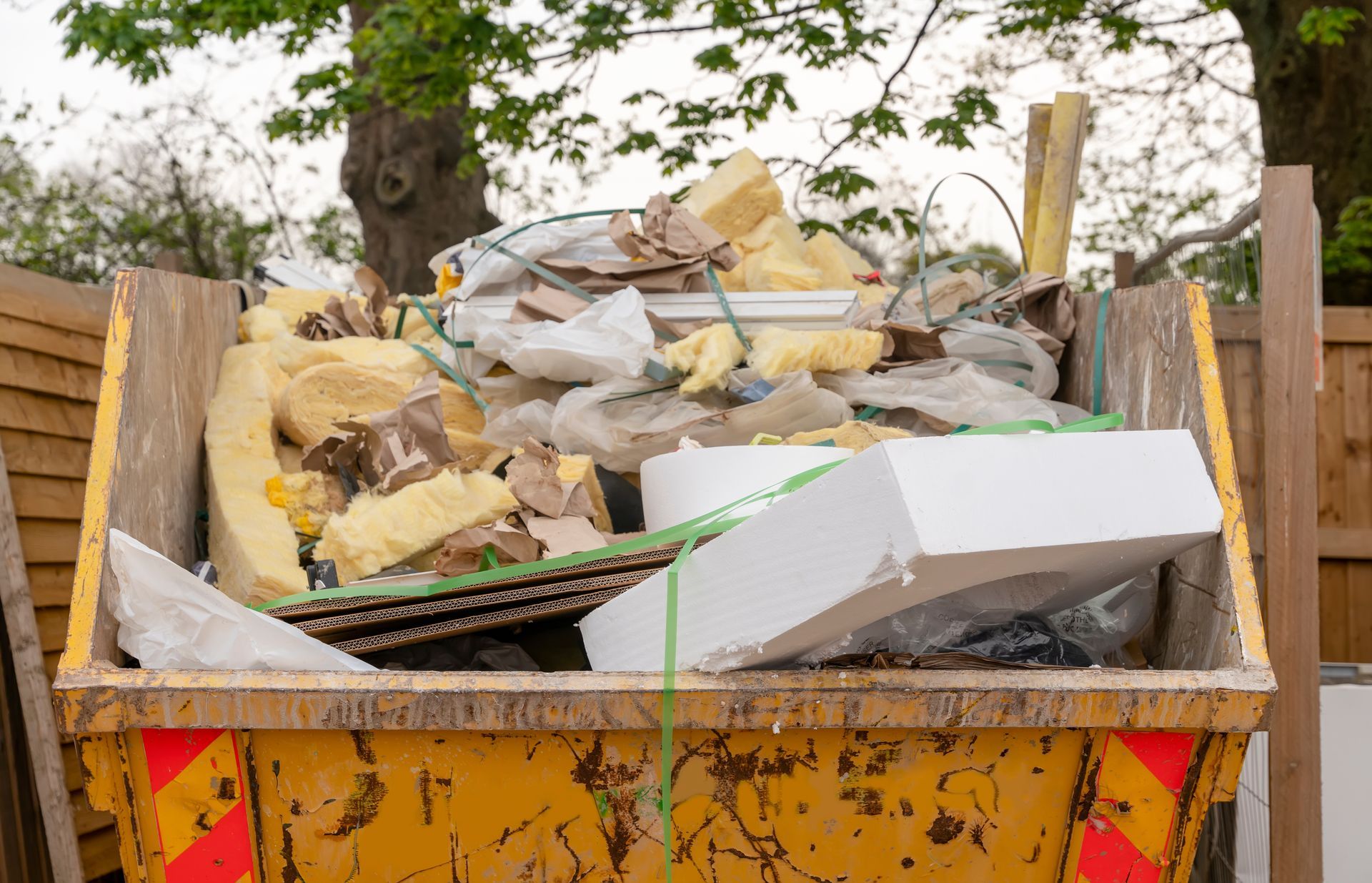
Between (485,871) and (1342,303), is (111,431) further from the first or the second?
(1342,303)

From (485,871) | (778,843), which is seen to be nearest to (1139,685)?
(778,843)

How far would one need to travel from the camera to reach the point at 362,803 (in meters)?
1.45

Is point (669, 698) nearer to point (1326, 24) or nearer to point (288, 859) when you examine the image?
point (288, 859)

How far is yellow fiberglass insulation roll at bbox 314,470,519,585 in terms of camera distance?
1963 mm

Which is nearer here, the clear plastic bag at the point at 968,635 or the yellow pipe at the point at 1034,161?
the clear plastic bag at the point at 968,635

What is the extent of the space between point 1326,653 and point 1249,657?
13.2 ft

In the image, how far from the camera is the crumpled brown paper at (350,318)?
2.98 meters

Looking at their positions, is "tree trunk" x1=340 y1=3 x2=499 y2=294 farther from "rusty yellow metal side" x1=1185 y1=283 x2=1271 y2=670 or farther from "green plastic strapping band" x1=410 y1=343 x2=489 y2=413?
"rusty yellow metal side" x1=1185 y1=283 x2=1271 y2=670

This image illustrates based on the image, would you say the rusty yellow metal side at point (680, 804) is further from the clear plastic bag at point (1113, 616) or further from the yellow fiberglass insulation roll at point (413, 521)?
the yellow fiberglass insulation roll at point (413, 521)

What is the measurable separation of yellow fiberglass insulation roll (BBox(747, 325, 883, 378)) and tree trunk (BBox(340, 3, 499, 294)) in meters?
6.32

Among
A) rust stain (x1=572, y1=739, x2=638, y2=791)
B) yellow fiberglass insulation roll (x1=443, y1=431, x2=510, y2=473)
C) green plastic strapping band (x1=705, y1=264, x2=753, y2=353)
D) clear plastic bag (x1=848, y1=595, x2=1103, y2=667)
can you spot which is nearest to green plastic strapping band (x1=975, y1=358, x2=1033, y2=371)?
green plastic strapping band (x1=705, y1=264, x2=753, y2=353)

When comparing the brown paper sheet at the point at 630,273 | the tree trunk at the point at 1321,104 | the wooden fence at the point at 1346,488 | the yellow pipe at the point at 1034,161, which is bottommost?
the wooden fence at the point at 1346,488

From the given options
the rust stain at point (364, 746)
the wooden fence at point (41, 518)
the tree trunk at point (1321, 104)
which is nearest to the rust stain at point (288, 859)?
the rust stain at point (364, 746)

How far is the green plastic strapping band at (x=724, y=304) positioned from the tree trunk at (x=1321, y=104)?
5654mm
